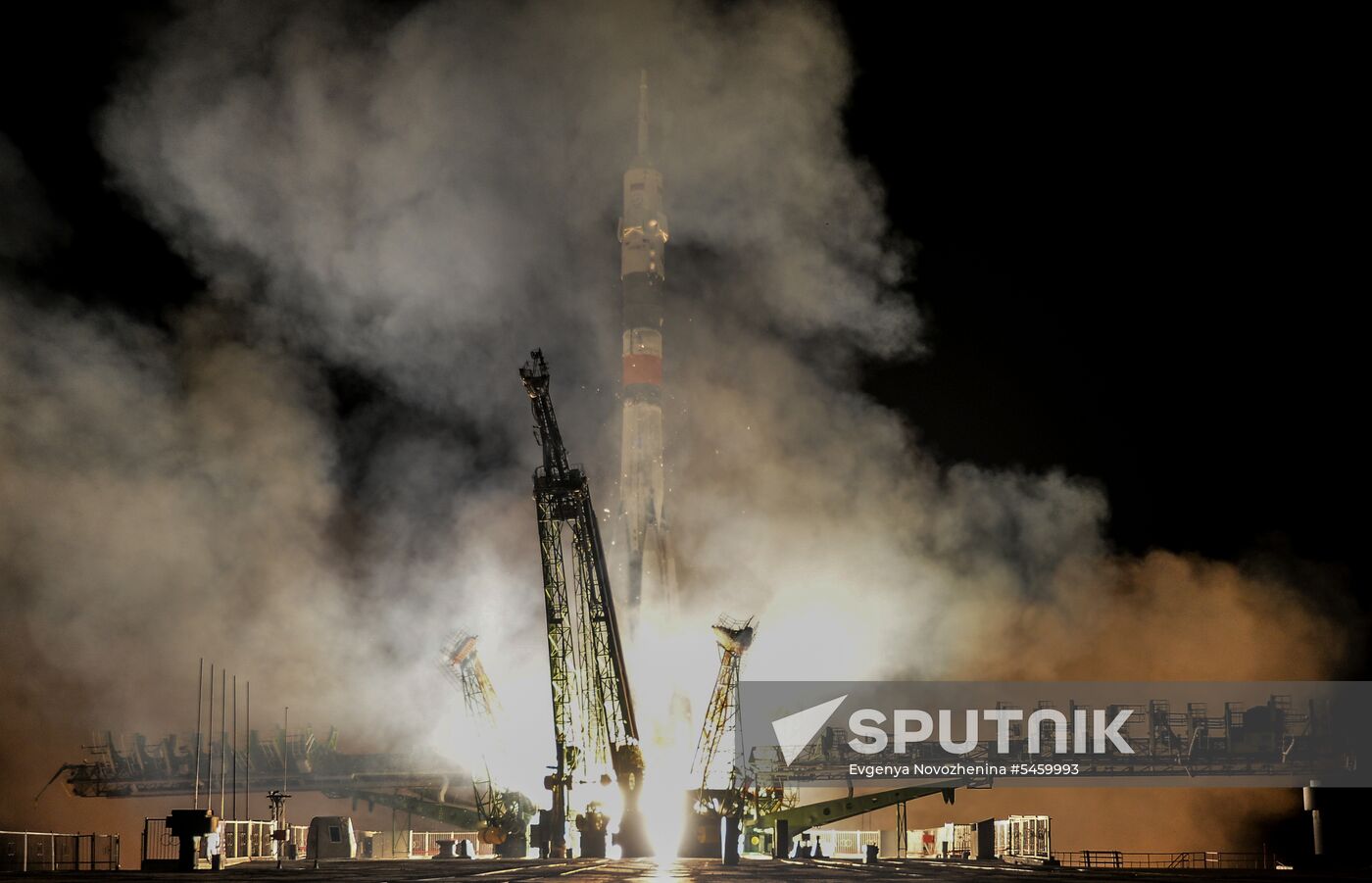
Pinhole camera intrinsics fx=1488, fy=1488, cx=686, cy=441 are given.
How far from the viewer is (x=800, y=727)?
3684 inches

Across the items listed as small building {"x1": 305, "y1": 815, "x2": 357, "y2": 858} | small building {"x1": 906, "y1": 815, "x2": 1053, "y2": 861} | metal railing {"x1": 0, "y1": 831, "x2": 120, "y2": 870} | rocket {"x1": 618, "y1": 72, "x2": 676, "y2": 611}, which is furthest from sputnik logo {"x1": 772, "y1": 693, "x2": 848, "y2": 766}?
metal railing {"x1": 0, "y1": 831, "x2": 120, "y2": 870}

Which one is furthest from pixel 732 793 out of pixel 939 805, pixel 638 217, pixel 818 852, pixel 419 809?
pixel 939 805

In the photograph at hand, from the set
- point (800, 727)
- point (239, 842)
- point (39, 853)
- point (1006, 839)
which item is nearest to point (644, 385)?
point (800, 727)

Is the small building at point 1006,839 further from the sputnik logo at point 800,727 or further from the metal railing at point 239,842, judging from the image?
the metal railing at point 239,842

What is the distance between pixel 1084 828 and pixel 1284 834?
12.5 metres

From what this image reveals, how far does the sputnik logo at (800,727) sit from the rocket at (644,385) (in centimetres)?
1328

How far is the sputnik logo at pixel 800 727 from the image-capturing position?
91.7m

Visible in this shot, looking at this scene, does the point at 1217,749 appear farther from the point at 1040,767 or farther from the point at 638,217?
the point at 638,217

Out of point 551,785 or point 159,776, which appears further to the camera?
point 159,776

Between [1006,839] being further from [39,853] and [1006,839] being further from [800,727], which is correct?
[39,853]

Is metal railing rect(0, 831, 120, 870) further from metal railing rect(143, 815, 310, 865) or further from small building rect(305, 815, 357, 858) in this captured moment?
small building rect(305, 815, 357, 858)

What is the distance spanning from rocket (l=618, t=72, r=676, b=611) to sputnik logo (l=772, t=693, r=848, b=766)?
13.3 metres

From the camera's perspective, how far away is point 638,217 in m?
Answer: 83.1

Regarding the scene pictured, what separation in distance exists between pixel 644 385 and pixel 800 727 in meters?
25.9
